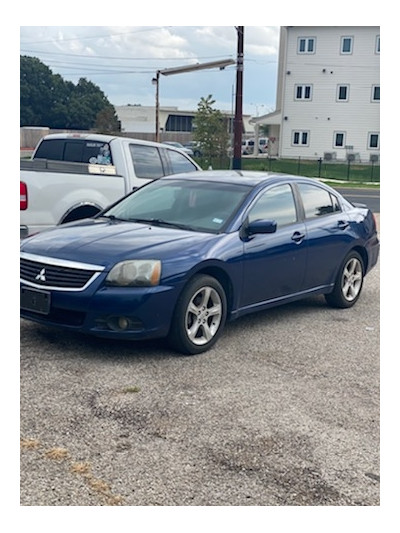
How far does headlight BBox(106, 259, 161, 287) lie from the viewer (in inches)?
207

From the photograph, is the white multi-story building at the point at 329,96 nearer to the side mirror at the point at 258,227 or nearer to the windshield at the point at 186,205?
the windshield at the point at 186,205

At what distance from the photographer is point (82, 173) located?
342 inches

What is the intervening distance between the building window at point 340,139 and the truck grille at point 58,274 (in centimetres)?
4777

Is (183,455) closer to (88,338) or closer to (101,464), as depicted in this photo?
(101,464)

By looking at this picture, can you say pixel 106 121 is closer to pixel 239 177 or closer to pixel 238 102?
pixel 238 102

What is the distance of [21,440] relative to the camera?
389 centimetres

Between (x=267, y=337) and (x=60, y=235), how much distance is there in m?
2.05

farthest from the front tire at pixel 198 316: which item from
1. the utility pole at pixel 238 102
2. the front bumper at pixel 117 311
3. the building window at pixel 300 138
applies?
the building window at pixel 300 138

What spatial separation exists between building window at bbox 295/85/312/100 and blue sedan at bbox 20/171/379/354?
147 feet

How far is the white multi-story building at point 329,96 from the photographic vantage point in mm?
48469

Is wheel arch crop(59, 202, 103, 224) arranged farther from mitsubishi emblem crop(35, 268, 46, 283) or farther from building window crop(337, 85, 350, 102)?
building window crop(337, 85, 350, 102)

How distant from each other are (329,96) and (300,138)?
155 inches

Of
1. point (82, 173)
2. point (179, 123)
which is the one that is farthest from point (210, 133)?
point (82, 173)

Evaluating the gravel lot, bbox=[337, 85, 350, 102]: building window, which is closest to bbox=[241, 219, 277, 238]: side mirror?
the gravel lot
